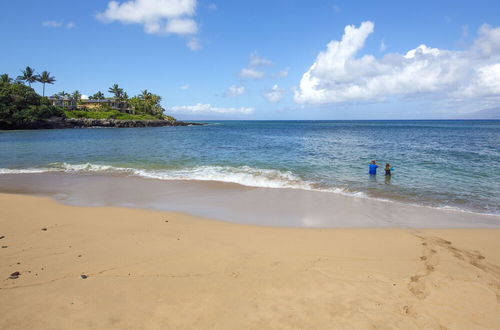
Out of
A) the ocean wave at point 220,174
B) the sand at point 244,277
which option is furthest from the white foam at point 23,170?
the sand at point 244,277

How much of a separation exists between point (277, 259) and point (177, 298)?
2.38 m

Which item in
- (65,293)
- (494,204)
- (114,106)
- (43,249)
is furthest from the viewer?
(114,106)

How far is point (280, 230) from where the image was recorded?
8.24 metres

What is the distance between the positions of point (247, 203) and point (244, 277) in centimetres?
600

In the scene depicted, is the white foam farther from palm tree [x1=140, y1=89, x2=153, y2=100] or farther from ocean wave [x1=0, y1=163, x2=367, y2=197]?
palm tree [x1=140, y1=89, x2=153, y2=100]

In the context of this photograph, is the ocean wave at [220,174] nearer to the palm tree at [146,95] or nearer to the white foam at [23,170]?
the white foam at [23,170]

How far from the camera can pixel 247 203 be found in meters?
11.4

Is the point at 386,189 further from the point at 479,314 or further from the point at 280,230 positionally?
the point at 479,314

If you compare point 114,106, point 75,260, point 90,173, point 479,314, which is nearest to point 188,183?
point 90,173

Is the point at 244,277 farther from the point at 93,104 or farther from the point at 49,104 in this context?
the point at 93,104

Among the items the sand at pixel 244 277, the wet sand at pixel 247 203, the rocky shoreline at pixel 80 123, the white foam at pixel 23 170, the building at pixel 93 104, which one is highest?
the building at pixel 93 104

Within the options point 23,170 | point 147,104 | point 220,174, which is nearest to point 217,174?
point 220,174

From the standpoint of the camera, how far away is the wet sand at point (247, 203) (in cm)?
928

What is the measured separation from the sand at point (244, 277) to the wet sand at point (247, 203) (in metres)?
0.94
